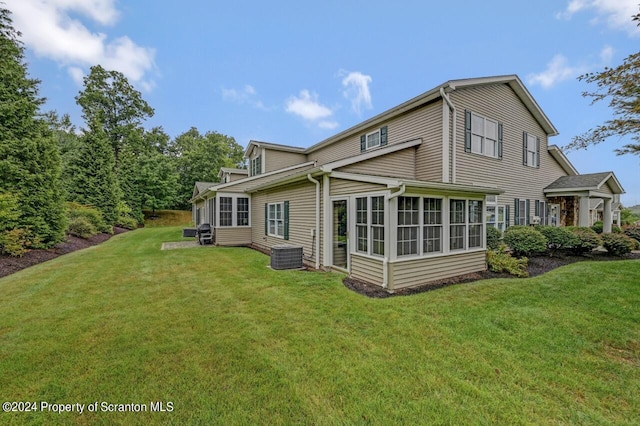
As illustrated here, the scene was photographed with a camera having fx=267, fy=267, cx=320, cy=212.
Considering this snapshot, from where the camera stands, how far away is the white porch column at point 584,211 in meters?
12.7

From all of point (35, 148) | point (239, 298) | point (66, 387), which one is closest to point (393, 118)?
point (239, 298)

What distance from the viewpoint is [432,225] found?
21.7 ft

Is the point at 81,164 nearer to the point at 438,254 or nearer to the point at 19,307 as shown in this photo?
the point at 19,307

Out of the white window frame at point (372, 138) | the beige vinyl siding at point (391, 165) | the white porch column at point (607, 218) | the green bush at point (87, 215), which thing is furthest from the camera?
the green bush at point (87, 215)

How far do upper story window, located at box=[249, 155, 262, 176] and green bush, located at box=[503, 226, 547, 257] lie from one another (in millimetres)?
12140

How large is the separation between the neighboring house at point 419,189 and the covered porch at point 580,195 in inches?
2.2

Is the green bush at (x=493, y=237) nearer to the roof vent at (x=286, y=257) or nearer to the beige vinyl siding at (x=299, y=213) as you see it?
the beige vinyl siding at (x=299, y=213)

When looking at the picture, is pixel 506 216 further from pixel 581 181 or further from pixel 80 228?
pixel 80 228

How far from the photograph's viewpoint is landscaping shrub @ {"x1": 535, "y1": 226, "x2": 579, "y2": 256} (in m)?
10.0

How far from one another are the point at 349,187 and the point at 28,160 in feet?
40.9

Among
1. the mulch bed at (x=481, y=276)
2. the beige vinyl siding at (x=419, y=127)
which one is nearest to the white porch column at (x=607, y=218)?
the mulch bed at (x=481, y=276)

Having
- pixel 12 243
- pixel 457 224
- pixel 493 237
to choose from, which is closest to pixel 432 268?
pixel 457 224

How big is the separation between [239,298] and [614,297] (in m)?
7.70

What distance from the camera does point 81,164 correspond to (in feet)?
65.2
